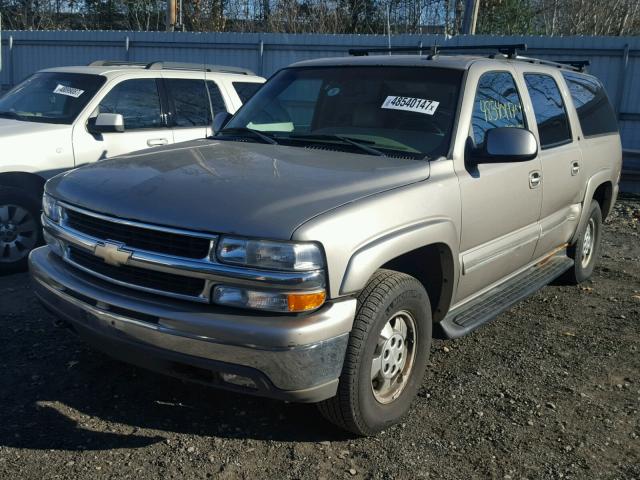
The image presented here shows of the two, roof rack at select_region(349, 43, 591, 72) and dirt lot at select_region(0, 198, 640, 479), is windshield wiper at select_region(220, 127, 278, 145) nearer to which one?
roof rack at select_region(349, 43, 591, 72)

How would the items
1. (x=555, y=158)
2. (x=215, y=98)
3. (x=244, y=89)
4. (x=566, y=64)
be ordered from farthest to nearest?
(x=244, y=89), (x=215, y=98), (x=566, y=64), (x=555, y=158)

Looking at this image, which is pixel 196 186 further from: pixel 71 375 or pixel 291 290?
pixel 71 375

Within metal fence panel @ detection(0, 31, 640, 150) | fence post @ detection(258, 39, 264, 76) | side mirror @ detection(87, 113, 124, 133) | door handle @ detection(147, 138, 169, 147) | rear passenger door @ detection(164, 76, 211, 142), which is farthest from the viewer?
fence post @ detection(258, 39, 264, 76)

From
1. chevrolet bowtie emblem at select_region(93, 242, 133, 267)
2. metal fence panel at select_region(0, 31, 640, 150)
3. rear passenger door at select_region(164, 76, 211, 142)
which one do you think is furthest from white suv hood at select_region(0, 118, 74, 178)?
metal fence panel at select_region(0, 31, 640, 150)

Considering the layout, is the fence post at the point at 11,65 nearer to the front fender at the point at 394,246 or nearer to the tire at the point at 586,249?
the tire at the point at 586,249

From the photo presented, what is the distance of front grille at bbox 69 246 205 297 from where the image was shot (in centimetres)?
299

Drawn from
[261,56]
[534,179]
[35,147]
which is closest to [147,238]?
[534,179]

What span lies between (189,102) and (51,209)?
151 inches

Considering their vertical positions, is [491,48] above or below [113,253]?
above

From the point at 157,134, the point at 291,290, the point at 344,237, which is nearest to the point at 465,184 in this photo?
Answer: the point at 344,237

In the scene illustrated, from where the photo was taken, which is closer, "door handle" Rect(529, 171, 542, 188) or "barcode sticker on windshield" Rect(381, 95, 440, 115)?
"barcode sticker on windshield" Rect(381, 95, 440, 115)

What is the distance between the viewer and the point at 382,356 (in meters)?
3.36

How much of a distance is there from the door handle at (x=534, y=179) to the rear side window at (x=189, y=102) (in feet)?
13.0

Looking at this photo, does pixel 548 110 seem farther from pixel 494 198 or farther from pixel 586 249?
pixel 586 249
